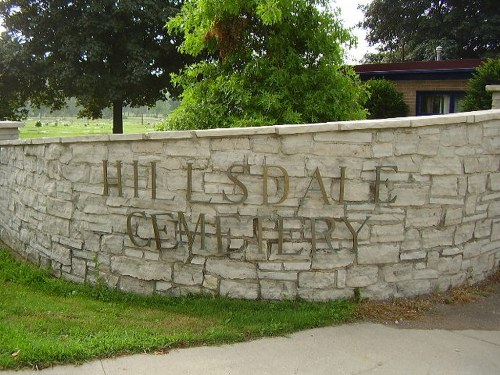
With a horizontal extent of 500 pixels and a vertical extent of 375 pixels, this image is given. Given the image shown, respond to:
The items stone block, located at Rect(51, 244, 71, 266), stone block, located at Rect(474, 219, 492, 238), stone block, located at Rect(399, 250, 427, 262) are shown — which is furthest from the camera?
stone block, located at Rect(51, 244, 71, 266)

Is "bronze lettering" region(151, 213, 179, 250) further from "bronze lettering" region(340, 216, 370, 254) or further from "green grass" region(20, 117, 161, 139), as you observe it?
"green grass" region(20, 117, 161, 139)

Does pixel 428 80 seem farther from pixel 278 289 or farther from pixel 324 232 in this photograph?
pixel 278 289

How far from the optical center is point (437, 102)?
1534 centimetres

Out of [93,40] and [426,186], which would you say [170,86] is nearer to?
[93,40]

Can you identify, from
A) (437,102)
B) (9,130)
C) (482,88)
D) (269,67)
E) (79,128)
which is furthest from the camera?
(79,128)

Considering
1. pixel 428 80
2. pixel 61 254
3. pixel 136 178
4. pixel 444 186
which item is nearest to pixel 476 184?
pixel 444 186

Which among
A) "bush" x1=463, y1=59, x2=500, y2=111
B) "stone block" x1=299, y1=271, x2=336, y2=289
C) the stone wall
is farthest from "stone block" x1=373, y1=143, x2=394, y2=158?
"bush" x1=463, y1=59, x2=500, y2=111

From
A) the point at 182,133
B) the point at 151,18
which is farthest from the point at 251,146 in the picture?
the point at 151,18

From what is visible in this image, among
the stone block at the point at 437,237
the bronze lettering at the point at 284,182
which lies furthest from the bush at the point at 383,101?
the bronze lettering at the point at 284,182

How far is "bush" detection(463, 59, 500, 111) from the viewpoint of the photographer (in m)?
11.4

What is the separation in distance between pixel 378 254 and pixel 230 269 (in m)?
1.37

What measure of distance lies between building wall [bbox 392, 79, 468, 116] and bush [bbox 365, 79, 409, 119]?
4.35 ft

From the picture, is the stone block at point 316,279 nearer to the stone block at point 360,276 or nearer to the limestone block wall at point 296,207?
the limestone block wall at point 296,207

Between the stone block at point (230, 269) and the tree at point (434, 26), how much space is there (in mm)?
25184
